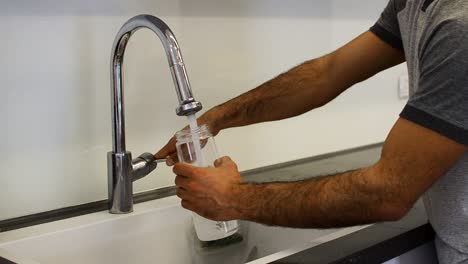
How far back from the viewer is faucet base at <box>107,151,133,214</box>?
1.02m

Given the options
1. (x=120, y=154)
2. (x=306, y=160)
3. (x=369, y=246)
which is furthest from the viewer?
(x=306, y=160)

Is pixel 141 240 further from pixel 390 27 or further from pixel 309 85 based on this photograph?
pixel 390 27

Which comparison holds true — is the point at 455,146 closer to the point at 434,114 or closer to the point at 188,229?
the point at 434,114

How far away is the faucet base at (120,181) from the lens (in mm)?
1018

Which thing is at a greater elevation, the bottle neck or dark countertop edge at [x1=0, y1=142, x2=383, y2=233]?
the bottle neck

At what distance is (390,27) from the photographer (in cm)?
108

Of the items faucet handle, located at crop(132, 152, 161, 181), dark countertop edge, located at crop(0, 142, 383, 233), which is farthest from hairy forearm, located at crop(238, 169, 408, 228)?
dark countertop edge, located at crop(0, 142, 383, 233)

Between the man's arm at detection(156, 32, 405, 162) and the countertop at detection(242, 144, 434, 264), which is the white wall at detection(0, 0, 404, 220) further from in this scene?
the countertop at detection(242, 144, 434, 264)

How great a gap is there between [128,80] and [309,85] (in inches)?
14.4

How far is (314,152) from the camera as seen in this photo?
5.00ft

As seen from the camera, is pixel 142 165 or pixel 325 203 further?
pixel 142 165

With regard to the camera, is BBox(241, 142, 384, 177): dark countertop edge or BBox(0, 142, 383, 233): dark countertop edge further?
BBox(241, 142, 384, 177): dark countertop edge

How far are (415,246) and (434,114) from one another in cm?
30

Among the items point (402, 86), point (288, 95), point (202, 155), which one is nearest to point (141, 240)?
point (202, 155)
